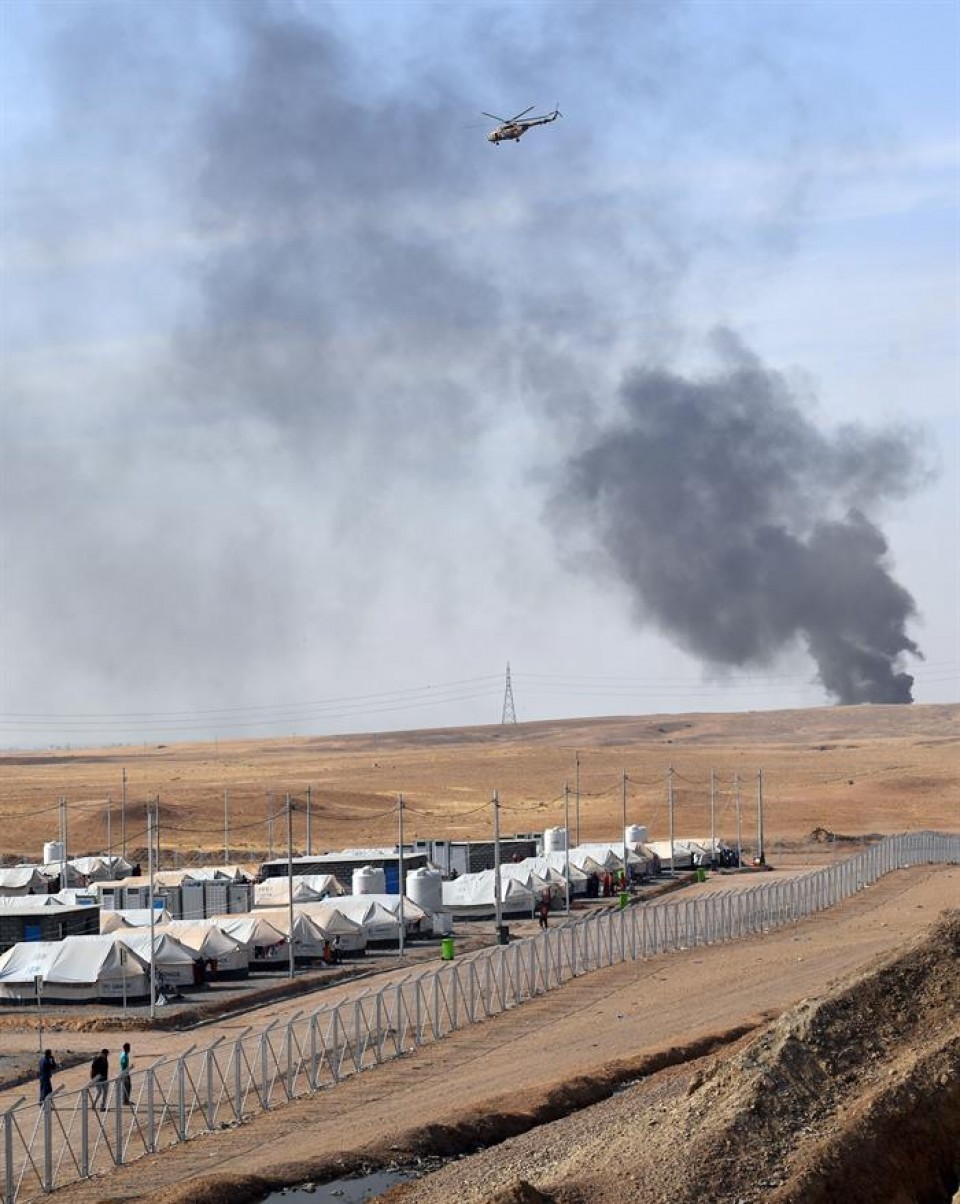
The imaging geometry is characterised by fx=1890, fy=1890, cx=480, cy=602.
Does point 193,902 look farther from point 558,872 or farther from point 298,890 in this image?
point 558,872

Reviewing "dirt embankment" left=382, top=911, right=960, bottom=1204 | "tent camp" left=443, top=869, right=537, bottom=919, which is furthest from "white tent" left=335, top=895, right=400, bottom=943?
"dirt embankment" left=382, top=911, right=960, bottom=1204

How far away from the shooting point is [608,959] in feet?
185

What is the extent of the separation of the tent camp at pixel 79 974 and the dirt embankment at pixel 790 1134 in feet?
85.2

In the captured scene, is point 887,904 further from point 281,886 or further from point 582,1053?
point 582,1053

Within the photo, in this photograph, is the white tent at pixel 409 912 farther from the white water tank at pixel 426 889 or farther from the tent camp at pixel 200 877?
the tent camp at pixel 200 877

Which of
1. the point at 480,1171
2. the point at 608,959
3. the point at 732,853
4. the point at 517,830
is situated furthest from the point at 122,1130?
the point at 517,830

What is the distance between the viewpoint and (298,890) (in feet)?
250

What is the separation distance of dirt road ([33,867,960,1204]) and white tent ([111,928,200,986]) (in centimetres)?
1232

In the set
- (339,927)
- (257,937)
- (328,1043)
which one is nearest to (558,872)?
(339,927)

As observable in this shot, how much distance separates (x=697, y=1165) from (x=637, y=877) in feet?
221

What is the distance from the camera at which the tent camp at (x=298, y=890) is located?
7481 cm

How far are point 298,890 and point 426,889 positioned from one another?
7.42 metres

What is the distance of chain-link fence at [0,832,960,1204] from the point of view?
105 feet

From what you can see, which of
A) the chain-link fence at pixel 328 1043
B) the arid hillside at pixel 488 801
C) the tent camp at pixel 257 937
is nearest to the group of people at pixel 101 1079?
the chain-link fence at pixel 328 1043
